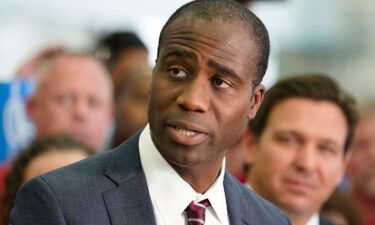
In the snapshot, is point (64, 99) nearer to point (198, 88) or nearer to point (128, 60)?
point (128, 60)

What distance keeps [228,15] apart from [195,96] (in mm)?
252

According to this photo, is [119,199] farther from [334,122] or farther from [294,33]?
[294,33]

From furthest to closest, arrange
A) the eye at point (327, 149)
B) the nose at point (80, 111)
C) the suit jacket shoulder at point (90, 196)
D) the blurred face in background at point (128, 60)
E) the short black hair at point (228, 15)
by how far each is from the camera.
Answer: the blurred face in background at point (128, 60), the nose at point (80, 111), the eye at point (327, 149), the short black hair at point (228, 15), the suit jacket shoulder at point (90, 196)

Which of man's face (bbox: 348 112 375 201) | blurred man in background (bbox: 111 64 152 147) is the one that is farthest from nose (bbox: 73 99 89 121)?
man's face (bbox: 348 112 375 201)

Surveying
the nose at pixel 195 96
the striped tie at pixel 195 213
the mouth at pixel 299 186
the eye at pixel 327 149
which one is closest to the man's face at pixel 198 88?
the nose at pixel 195 96

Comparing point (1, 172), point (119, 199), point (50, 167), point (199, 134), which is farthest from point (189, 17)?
point (1, 172)

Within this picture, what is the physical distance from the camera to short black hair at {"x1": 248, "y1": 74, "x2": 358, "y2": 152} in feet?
13.8

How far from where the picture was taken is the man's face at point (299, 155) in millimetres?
3936

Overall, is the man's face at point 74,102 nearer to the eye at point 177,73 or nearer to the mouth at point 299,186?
the mouth at point 299,186

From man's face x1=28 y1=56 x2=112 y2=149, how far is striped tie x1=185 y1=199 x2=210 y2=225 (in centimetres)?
249

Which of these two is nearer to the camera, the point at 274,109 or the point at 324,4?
the point at 274,109

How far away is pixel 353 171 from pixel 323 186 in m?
1.90

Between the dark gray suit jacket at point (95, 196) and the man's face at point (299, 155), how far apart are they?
125cm

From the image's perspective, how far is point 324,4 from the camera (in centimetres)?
952
